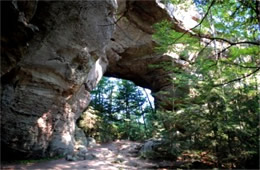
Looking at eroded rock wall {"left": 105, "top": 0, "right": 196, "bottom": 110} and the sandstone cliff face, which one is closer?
the sandstone cliff face

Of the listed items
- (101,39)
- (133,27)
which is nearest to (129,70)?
(133,27)

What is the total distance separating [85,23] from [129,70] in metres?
9.09

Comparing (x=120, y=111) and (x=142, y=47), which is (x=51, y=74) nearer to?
(x=142, y=47)

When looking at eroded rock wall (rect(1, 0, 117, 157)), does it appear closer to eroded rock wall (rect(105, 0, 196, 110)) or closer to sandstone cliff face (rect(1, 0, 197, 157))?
sandstone cliff face (rect(1, 0, 197, 157))

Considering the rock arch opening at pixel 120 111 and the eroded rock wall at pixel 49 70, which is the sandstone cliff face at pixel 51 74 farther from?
the rock arch opening at pixel 120 111

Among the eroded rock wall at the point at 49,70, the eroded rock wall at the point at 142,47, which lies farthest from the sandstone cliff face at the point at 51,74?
the eroded rock wall at the point at 142,47

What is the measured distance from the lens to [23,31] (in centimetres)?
502

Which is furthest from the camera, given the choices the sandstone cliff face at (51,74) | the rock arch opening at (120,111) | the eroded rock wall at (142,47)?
the rock arch opening at (120,111)

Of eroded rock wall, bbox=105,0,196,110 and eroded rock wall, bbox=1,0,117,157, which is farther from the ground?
eroded rock wall, bbox=105,0,196,110

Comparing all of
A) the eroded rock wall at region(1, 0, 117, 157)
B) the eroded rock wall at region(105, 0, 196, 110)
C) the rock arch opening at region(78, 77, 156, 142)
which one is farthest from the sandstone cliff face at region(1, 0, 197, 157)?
the rock arch opening at region(78, 77, 156, 142)

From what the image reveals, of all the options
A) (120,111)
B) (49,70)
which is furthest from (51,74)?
(120,111)

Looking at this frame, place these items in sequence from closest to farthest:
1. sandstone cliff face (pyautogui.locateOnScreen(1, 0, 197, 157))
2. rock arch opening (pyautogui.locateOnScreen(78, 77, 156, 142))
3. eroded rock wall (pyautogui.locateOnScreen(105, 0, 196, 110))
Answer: sandstone cliff face (pyautogui.locateOnScreen(1, 0, 197, 157)) < eroded rock wall (pyautogui.locateOnScreen(105, 0, 196, 110)) < rock arch opening (pyautogui.locateOnScreen(78, 77, 156, 142))

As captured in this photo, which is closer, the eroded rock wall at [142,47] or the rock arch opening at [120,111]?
the eroded rock wall at [142,47]

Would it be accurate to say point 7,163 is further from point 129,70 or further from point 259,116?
point 129,70
